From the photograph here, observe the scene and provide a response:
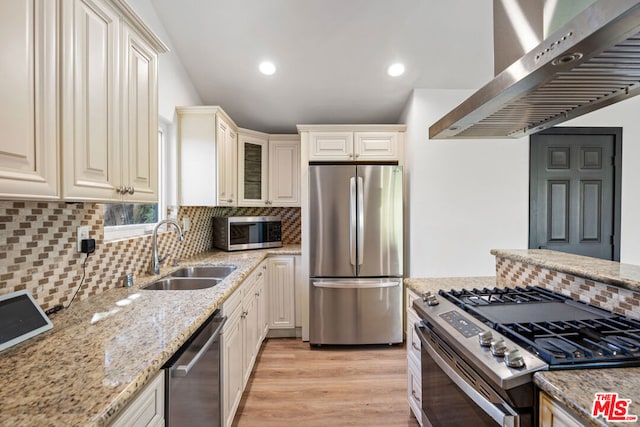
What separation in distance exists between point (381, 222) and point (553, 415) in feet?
7.06

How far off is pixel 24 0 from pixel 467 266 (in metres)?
3.29

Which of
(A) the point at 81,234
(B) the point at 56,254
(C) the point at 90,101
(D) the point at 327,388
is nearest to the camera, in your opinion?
(C) the point at 90,101

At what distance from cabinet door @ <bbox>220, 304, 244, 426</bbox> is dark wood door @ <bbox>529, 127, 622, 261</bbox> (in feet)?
9.35

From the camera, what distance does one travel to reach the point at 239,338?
6.44 feet

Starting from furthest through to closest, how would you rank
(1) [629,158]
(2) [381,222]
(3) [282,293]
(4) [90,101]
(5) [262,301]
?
(3) [282,293] → (1) [629,158] → (2) [381,222] → (5) [262,301] → (4) [90,101]

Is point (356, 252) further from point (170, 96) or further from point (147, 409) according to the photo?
point (147, 409)

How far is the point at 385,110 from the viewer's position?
11.0 ft

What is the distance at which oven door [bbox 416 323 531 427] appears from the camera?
916mm

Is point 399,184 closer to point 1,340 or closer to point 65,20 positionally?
point 65,20

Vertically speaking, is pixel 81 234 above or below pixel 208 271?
above

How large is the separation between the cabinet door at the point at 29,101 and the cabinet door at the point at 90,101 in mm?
43

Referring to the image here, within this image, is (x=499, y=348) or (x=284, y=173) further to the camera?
(x=284, y=173)

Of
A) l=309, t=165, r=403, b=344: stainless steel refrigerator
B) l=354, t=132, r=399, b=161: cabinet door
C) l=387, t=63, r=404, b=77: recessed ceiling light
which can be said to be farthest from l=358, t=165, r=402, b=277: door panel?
l=387, t=63, r=404, b=77: recessed ceiling light

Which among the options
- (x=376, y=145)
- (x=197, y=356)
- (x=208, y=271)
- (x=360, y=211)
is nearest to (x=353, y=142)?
(x=376, y=145)
